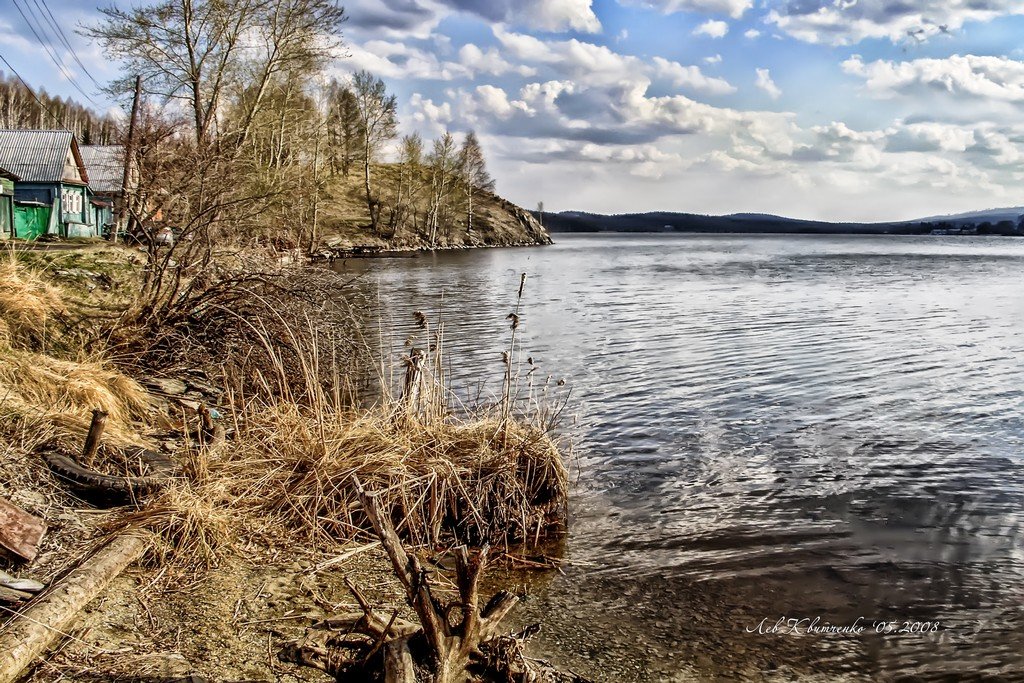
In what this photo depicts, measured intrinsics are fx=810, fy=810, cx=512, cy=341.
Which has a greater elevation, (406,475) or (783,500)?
(406,475)

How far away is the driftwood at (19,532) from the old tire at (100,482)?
894mm

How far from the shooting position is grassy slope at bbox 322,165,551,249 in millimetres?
71269

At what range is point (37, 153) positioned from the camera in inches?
1713

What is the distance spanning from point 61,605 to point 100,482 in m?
1.89

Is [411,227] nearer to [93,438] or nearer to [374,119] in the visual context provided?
[374,119]

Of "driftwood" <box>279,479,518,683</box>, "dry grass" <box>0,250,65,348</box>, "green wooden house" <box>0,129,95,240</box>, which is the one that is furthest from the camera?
"green wooden house" <box>0,129,95,240</box>

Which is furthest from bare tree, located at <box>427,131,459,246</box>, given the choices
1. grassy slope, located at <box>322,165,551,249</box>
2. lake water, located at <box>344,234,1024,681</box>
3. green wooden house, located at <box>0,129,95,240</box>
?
lake water, located at <box>344,234,1024,681</box>

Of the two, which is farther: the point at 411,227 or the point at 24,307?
the point at 411,227

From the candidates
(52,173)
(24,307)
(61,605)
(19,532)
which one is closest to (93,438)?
(19,532)

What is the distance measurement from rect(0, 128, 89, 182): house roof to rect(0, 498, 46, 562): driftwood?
43.5m

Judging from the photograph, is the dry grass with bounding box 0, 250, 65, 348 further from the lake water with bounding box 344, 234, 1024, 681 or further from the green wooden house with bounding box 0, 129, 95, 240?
the green wooden house with bounding box 0, 129, 95, 240

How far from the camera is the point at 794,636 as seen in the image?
5.56m

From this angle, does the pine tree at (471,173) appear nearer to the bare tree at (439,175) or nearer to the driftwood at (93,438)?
the bare tree at (439,175)

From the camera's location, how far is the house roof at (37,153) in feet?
139
